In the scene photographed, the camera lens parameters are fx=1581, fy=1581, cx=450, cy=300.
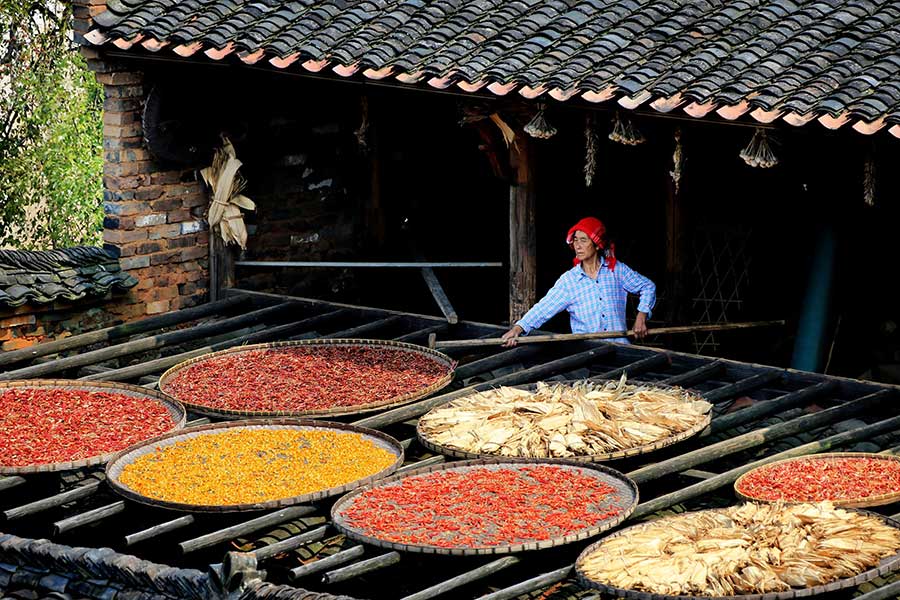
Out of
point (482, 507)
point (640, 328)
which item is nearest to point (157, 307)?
point (640, 328)

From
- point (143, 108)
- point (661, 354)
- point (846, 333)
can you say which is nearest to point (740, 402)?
point (661, 354)

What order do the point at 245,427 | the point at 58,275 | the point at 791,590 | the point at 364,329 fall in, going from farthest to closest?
1. the point at 58,275
2. the point at 364,329
3. the point at 245,427
4. the point at 791,590

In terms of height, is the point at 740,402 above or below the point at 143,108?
below

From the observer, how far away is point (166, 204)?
1189 centimetres

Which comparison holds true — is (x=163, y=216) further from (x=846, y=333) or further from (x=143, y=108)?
(x=846, y=333)

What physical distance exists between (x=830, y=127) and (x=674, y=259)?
3.41m

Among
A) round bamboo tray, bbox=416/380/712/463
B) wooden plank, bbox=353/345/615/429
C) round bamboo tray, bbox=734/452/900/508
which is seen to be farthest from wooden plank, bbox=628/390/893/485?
wooden plank, bbox=353/345/615/429

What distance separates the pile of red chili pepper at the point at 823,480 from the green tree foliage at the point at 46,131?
33.2 ft

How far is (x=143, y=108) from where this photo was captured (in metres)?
11.6

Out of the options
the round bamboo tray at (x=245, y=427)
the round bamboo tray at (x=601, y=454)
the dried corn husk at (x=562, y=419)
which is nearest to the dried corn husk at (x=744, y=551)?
the round bamboo tray at (x=601, y=454)

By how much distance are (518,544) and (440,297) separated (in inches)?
193

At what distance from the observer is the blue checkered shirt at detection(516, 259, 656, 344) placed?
10.3 m

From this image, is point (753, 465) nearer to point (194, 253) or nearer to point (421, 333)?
point (421, 333)

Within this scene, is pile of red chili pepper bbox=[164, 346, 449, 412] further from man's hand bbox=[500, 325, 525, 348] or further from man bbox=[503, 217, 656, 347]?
man bbox=[503, 217, 656, 347]
